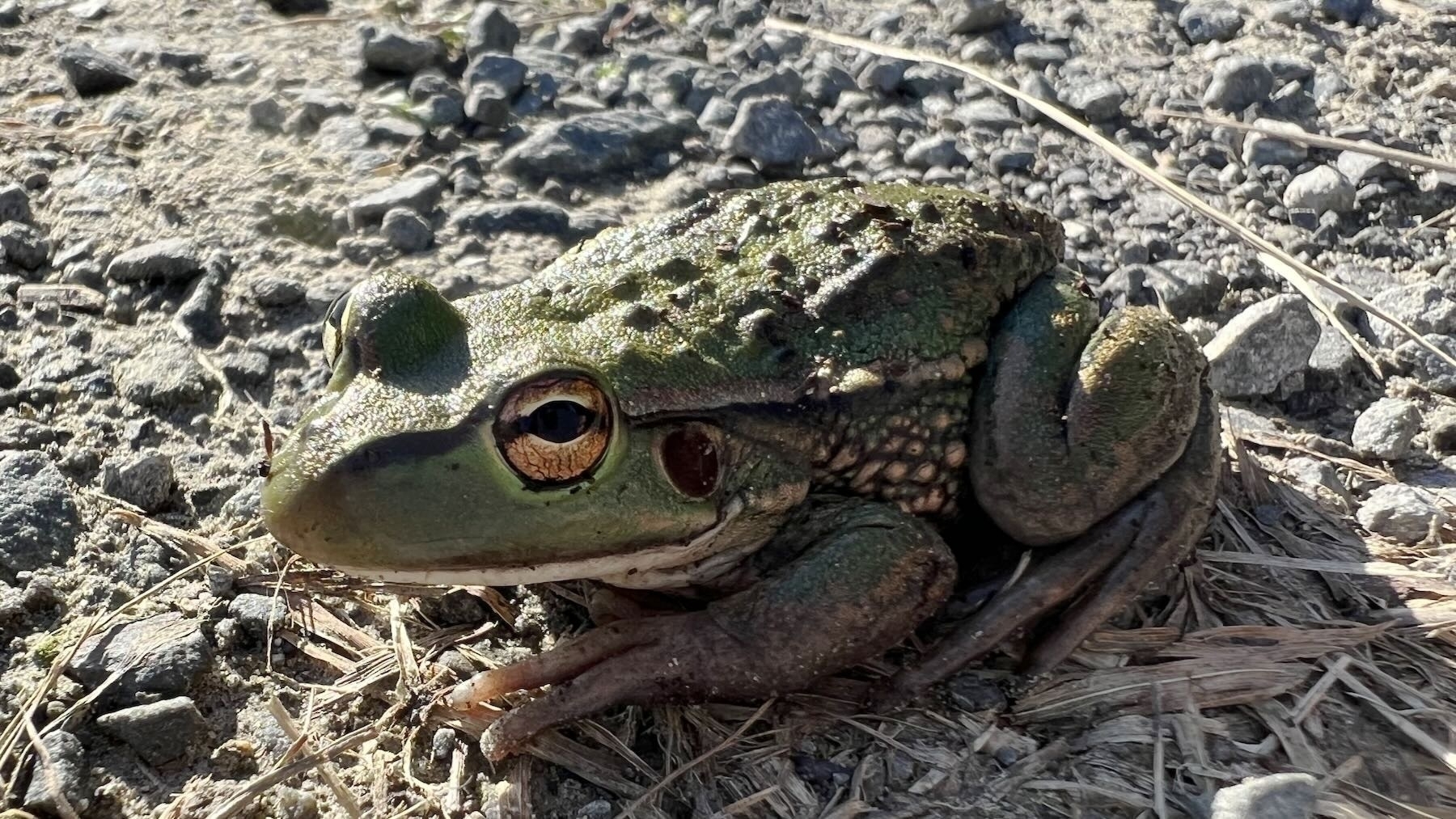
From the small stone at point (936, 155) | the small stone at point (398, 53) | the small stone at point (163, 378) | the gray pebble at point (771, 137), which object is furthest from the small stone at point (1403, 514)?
the small stone at point (398, 53)

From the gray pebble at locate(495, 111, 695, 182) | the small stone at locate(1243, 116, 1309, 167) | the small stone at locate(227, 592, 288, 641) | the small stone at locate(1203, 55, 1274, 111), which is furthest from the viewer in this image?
the small stone at locate(1203, 55, 1274, 111)

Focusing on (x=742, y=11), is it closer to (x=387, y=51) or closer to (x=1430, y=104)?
(x=387, y=51)

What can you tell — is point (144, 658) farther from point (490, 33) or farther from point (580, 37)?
point (580, 37)

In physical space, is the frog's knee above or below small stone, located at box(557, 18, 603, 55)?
above

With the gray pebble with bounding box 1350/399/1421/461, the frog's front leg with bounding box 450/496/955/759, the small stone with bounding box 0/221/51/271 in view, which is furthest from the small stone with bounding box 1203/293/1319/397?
the small stone with bounding box 0/221/51/271

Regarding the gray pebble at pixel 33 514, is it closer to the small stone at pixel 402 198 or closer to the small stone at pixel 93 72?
the small stone at pixel 402 198

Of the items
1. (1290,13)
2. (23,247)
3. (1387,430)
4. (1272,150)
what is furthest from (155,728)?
(1290,13)

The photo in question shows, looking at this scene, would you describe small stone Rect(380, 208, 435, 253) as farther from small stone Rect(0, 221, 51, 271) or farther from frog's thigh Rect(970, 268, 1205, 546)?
frog's thigh Rect(970, 268, 1205, 546)

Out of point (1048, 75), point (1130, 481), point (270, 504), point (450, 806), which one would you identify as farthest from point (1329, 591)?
point (1048, 75)
